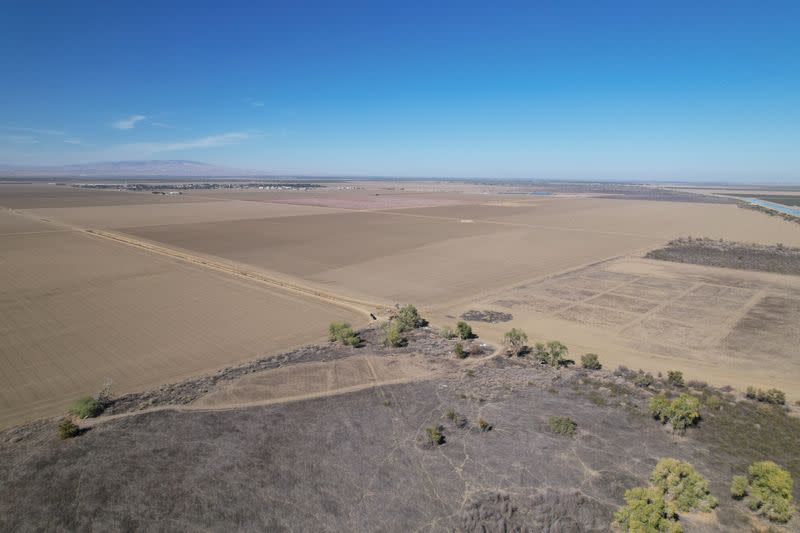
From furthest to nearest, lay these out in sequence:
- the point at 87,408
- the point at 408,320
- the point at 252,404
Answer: the point at 408,320 → the point at 252,404 → the point at 87,408

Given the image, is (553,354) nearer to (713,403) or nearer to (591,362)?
(591,362)

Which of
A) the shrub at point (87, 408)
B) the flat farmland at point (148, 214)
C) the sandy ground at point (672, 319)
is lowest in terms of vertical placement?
the sandy ground at point (672, 319)

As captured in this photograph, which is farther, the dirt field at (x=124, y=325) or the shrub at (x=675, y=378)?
the dirt field at (x=124, y=325)

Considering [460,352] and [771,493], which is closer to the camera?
[771,493]

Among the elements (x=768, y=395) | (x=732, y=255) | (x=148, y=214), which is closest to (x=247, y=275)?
(x=768, y=395)

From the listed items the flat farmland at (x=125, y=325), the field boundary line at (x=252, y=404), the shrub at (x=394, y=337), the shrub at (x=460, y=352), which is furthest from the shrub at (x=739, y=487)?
the flat farmland at (x=125, y=325)

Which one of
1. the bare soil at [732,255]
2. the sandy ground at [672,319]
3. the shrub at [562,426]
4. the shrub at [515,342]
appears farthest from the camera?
the bare soil at [732,255]

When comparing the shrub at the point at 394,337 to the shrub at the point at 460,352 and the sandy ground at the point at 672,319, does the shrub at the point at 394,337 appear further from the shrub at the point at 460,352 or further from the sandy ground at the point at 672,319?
the sandy ground at the point at 672,319
